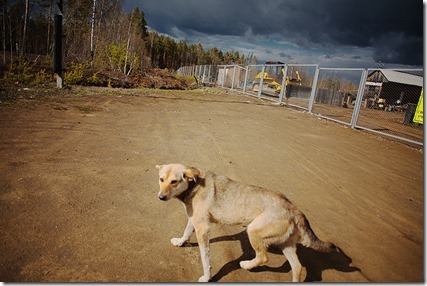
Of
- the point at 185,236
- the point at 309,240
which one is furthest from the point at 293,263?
the point at 185,236

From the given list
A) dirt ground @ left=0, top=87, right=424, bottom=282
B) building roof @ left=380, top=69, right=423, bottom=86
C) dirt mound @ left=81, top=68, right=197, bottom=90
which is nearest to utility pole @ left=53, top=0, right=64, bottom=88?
dirt mound @ left=81, top=68, right=197, bottom=90

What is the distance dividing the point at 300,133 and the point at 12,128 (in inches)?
361

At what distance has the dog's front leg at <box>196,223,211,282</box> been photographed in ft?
Answer: 8.93

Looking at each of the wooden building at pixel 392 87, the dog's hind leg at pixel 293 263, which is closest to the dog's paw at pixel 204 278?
the dog's hind leg at pixel 293 263

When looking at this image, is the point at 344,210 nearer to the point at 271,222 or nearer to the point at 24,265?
the point at 271,222

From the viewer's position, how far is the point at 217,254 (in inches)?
125

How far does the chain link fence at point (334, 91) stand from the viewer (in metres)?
14.7

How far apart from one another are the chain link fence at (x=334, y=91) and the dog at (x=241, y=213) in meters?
10.3

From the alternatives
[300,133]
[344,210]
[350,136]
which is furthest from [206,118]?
[344,210]

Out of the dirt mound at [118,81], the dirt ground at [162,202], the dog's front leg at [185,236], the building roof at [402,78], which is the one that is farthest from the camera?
the building roof at [402,78]

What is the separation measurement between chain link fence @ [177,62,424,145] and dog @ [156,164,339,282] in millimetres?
10298

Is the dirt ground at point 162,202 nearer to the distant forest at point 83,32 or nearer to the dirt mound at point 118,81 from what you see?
the dirt mound at point 118,81

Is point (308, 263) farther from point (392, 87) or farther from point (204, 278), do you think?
point (392, 87)

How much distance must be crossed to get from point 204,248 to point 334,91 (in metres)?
21.0
